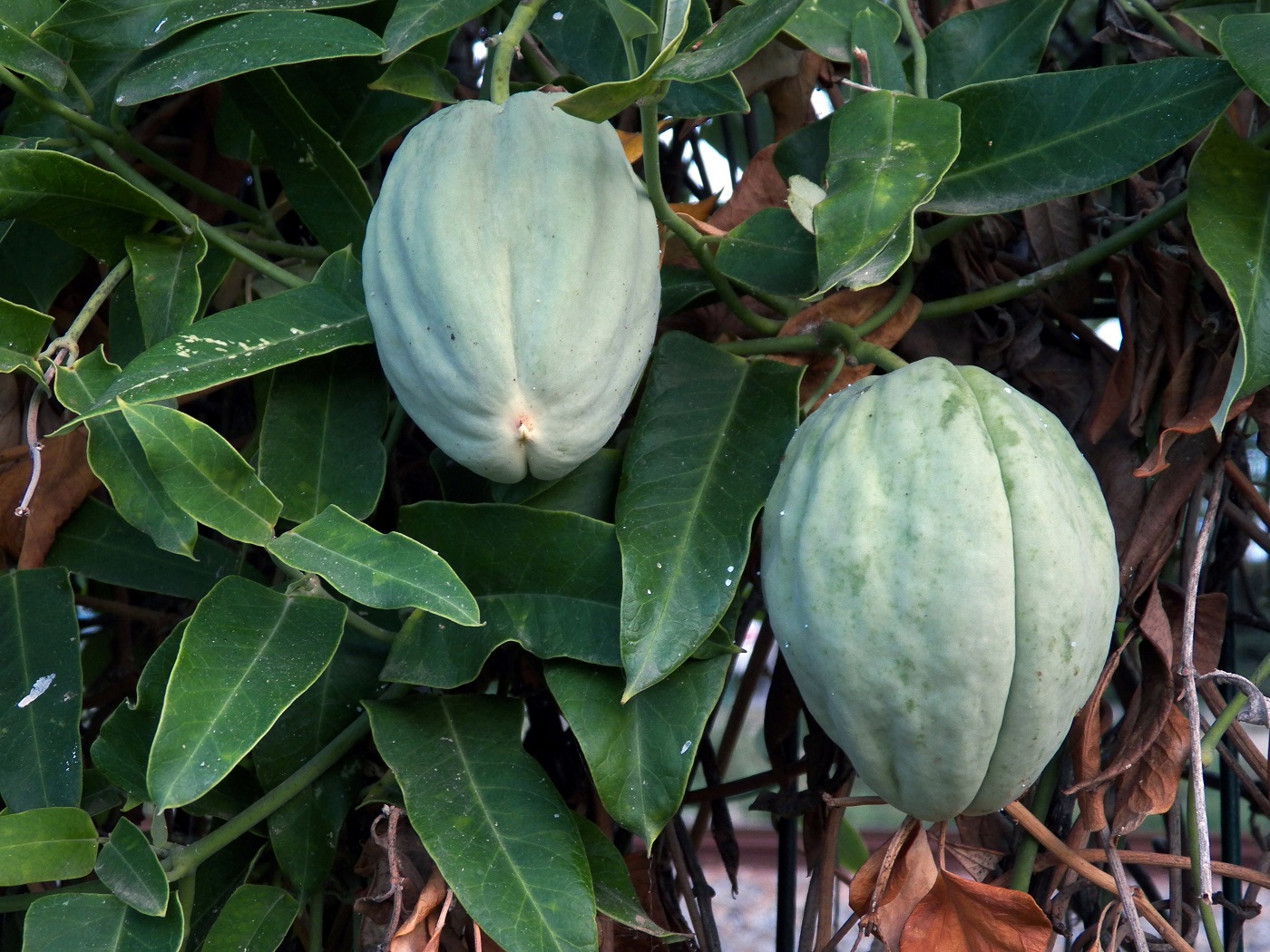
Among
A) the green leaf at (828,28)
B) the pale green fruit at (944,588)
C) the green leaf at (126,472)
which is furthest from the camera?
the green leaf at (828,28)

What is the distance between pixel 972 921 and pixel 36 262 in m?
0.73

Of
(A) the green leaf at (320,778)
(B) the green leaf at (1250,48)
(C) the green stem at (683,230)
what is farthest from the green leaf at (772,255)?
(A) the green leaf at (320,778)

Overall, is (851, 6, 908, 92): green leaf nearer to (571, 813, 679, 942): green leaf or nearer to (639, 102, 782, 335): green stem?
(639, 102, 782, 335): green stem

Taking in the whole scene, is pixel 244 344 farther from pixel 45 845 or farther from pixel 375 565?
pixel 45 845

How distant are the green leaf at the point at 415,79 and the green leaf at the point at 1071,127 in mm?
309

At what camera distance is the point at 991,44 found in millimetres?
760

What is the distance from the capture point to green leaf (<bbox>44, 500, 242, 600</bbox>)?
769 mm

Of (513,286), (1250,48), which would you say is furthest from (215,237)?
(1250,48)

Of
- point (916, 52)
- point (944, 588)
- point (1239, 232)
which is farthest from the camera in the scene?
point (916, 52)

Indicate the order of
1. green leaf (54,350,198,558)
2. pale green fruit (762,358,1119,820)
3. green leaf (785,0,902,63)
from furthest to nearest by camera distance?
green leaf (785,0,902,63)
green leaf (54,350,198,558)
pale green fruit (762,358,1119,820)

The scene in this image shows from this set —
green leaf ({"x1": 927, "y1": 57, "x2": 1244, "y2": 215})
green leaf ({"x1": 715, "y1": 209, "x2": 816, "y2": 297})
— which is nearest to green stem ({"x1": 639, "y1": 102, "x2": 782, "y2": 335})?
green leaf ({"x1": 715, "y1": 209, "x2": 816, "y2": 297})

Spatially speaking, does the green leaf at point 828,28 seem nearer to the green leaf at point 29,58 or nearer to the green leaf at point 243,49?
the green leaf at point 243,49

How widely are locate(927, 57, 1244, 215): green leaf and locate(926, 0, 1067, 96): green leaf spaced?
89mm

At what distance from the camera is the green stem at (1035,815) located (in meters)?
0.72
